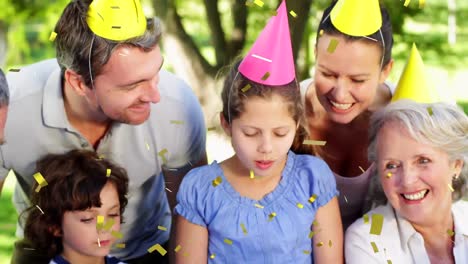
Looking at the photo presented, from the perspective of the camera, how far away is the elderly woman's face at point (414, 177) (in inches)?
100

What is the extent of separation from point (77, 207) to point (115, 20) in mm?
549

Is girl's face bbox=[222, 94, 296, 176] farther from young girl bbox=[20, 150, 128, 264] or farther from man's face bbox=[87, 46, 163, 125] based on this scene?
young girl bbox=[20, 150, 128, 264]

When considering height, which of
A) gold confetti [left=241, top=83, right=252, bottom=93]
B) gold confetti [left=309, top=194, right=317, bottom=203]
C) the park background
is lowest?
the park background

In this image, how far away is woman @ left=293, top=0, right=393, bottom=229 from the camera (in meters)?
2.72

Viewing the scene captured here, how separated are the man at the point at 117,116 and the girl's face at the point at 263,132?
29cm

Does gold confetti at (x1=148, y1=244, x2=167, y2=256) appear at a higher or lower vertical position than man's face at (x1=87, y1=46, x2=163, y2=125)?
lower

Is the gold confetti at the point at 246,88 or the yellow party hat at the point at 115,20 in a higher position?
the yellow party hat at the point at 115,20

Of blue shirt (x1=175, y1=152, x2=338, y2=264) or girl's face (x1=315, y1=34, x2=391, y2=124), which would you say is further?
girl's face (x1=315, y1=34, x2=391, y2=124)

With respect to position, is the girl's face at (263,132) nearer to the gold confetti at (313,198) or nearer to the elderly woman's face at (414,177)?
the gold confetti at (313,198)

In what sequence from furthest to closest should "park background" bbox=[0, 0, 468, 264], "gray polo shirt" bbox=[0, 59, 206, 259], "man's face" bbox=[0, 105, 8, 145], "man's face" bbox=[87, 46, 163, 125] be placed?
1. "park background" bbox=[0, 0, 468, 264]
2. "gray polo shirt" bbox=[0, 59, 206, 259]
3. "man's face" bbox=[87, 46, 163, 125]
4. "man's face" bbox=[0, 105, 8, 145]

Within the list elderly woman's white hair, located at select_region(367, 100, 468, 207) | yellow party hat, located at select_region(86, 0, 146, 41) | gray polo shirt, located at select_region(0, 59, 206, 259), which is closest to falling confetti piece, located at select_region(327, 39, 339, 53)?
elderly woman's white hair, located at select_region(367, 100, 468, 207)

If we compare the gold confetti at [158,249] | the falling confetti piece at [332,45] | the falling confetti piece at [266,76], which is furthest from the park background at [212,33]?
the falling confetti piece at [266,76]

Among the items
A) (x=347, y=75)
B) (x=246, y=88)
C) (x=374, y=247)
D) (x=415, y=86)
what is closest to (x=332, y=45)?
(x=347, y=75)

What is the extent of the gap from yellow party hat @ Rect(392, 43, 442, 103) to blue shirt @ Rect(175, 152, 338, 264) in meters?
0.37
